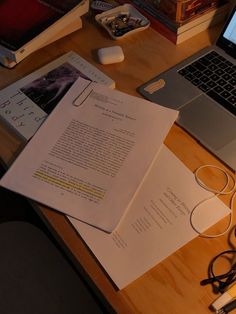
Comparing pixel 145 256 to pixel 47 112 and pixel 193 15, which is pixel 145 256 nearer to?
pixel 47 112

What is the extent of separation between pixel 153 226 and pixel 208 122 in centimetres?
27

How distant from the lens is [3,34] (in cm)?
96

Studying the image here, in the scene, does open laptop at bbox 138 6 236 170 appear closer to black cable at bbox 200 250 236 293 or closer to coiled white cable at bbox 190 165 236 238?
coiled white cable at bbox 190 165 236 238

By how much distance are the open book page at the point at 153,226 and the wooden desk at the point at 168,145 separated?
1 centimetres

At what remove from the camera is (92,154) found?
79 centimetres

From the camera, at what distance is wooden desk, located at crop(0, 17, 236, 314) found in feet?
2.07

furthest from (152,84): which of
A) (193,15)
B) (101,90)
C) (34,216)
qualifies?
(34,216)

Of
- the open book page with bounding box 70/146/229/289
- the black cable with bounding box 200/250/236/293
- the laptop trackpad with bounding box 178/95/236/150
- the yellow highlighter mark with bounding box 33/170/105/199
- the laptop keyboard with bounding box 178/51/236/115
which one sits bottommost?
the black cable with bounding box 200/250/236/293

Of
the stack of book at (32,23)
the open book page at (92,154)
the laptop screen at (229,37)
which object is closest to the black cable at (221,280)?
the open book page at (92,154)

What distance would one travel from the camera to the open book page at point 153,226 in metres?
0.66

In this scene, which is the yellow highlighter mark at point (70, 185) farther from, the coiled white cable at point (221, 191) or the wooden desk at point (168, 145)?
the coiled white cable at point (221, 191)

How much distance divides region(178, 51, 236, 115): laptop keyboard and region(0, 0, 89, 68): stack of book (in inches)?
12.0

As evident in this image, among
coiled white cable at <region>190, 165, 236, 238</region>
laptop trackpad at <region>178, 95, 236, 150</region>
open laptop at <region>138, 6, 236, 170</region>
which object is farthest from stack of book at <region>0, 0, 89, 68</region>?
coiled white cable at <region>190, 165, 236, 238</region>

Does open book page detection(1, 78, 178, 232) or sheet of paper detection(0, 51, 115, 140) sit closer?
open book page detection(1, 78, 178, 232)
